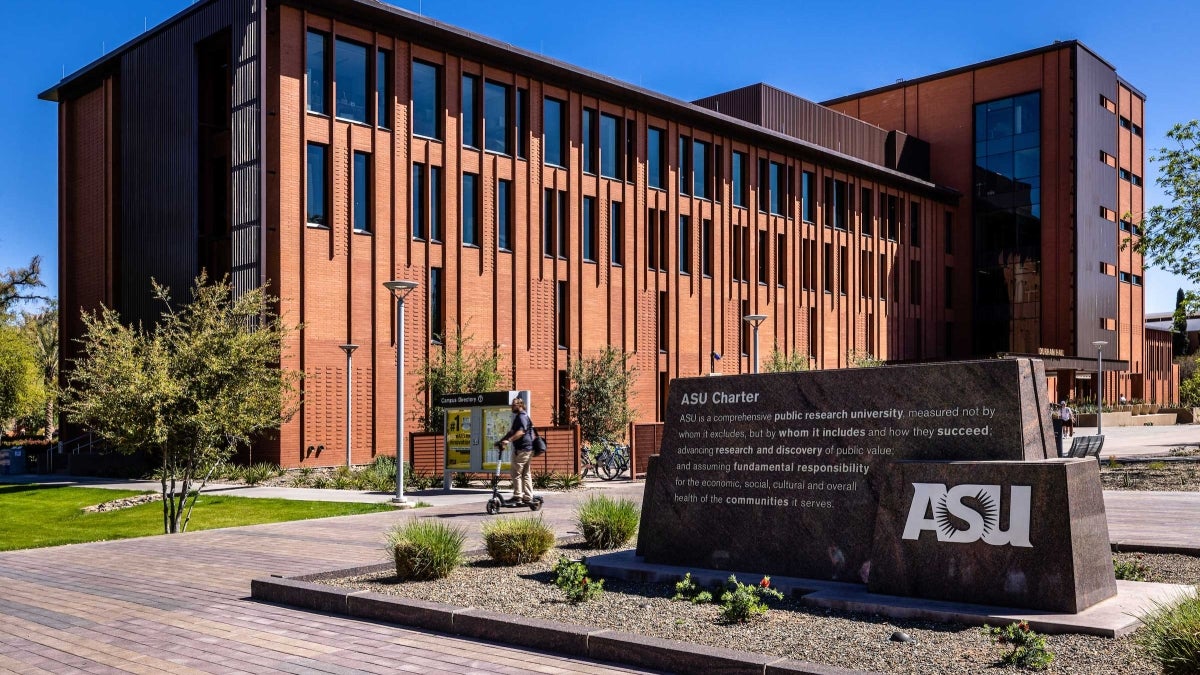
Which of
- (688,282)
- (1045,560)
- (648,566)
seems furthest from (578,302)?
(1045,560)

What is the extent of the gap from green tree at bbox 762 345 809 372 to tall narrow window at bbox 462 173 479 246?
47.5 ft

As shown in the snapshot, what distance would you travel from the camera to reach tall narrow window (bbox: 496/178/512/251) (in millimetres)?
37531

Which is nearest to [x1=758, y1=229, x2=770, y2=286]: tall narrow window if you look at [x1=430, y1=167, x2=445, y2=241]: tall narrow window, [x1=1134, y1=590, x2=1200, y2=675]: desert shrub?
[x1=430, y1=167, x2=445, y2=241]: tall narrow window

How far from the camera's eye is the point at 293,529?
49.8 ft

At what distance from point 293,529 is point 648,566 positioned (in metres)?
7.18

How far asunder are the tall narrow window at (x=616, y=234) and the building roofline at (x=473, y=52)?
459cm

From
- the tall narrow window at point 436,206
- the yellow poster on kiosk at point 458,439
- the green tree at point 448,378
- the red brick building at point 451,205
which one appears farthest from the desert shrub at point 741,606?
the tall narrow window at point 436,206

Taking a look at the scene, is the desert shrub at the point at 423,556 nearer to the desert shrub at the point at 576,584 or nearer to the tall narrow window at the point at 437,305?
the desert shrub at the point at 576,584

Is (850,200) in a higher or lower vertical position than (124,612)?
higher

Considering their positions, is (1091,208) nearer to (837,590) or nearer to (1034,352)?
(1034,352)

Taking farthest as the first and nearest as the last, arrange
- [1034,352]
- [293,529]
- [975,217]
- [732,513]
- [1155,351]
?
[1155,351], [975,217], [1034,352], [293,529], [732,513]

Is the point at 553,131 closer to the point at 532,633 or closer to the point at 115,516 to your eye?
the point at 115,516

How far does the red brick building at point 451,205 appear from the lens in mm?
31641

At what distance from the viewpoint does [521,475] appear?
59.3 feet
